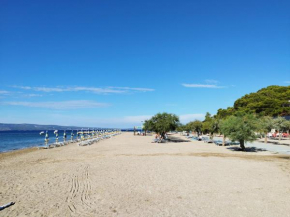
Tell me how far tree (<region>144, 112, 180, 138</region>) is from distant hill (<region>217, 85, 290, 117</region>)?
2821 centimetres

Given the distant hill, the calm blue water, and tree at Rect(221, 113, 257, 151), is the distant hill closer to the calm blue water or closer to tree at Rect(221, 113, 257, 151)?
tree at Rect(221, 113, 257, 151)

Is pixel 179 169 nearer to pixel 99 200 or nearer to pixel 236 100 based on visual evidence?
pixel 99 200

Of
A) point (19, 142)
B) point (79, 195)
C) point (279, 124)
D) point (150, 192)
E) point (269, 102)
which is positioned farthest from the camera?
point (269, 102)

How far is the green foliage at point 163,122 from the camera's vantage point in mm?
34684

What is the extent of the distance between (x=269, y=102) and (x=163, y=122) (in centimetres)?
3958

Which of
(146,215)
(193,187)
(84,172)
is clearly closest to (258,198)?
(193,187)

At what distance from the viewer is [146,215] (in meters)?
6.08

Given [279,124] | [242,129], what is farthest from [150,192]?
[279,124]

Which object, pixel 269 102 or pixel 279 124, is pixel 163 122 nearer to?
pixel 279 124

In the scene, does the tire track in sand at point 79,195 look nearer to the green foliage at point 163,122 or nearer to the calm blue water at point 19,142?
the green foliage at point 163,122

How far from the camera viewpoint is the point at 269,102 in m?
58.9

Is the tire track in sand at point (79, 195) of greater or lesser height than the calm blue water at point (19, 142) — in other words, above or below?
above

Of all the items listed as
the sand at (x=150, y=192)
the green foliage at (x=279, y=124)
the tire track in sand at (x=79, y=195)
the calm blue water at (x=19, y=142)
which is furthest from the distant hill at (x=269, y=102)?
the tire track in sand at (x=79, y=195)

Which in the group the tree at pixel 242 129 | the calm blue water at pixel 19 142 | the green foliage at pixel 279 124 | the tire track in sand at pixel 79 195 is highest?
the green foliage at pixel 279 124
